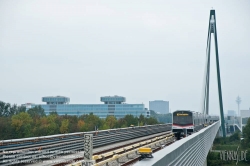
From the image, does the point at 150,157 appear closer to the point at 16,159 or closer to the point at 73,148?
the point at 16,159

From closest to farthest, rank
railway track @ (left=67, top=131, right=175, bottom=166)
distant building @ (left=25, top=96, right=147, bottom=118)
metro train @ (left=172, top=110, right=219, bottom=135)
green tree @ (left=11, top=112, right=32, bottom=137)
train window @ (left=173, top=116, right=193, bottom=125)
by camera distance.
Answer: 1. railway track @ (left=67, top=131, right=175, bottom=166)
2. metro train @ (left=172, top=110, right=219, bottom=135)
3. train window @ (left=173, top=116, right=193, bottom=125)
4. green tree @ (left=11, top=112, right=32, bottom=137)
5. distant building @ (left=25, top=96, right=147, bottom=118)

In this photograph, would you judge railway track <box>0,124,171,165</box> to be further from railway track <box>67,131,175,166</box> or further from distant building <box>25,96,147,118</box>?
distant building <box>25,96,147,118</box>

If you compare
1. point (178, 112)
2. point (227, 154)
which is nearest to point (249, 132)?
point (227, 154)

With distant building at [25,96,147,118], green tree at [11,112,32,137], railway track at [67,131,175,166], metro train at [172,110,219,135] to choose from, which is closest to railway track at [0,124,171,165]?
railway track at [67,131,175,166]

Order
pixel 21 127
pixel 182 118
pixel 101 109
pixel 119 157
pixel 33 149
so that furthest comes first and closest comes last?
pixel 101 109
pixel 21 127
pixel 182 118
pixel 119 157
pixel 33 149

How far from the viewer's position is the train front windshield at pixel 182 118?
109 ft

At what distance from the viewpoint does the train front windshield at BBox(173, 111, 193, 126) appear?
3322 cm

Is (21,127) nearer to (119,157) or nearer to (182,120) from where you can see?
(182,120)

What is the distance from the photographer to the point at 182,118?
110ft

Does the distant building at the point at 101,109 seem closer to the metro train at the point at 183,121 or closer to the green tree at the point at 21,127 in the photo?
the green tree at the point at 21,127

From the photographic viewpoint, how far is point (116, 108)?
503ft

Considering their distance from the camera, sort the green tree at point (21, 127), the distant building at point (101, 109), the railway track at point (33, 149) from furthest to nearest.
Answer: the distant building at point (101, 109) → the green tree at point (21, 127) → the railway track at point (33, 149)

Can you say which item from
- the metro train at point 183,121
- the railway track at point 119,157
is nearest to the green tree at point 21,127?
the metro train at point 183,121

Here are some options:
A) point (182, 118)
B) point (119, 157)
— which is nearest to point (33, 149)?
point (119, 157)
